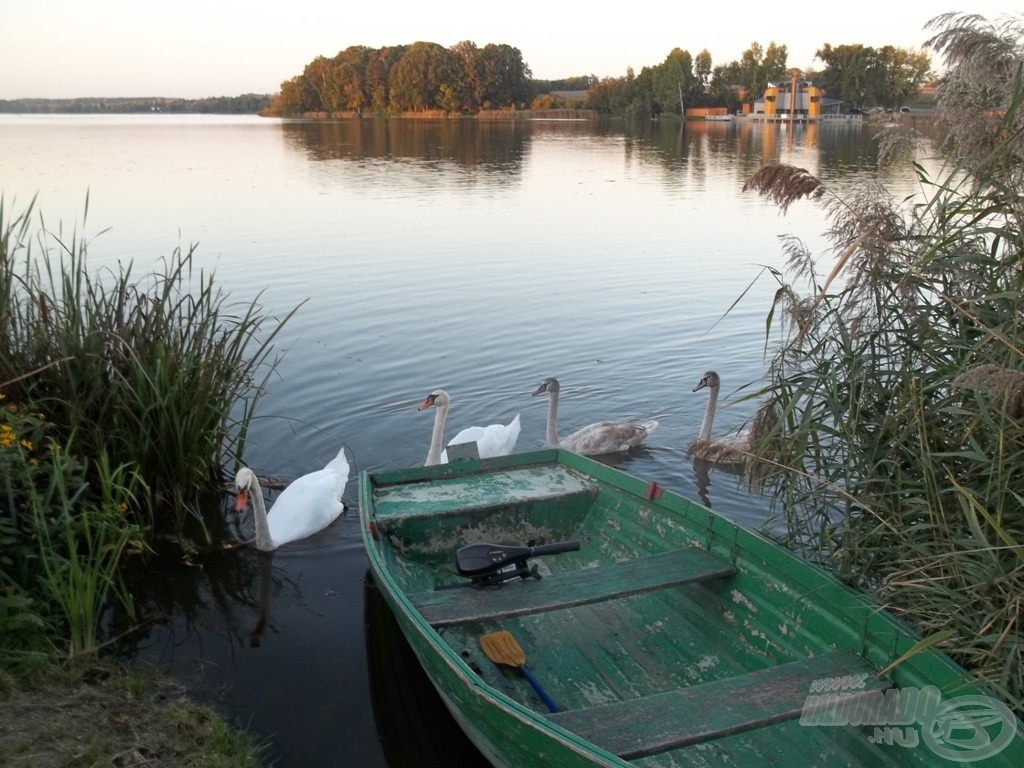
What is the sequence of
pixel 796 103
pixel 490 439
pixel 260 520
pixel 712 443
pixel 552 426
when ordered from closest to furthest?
pixel 260 520 → pixel 490 439 → pixel 712 443 → pixel 552 426 → pixel 796 103

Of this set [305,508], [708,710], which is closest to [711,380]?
[305,508]

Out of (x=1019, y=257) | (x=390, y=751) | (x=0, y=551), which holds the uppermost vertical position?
(x=1019, y=257)

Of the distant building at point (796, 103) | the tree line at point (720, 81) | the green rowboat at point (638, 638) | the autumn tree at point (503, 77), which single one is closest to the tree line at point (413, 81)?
the autumn tree at point (503, 77)

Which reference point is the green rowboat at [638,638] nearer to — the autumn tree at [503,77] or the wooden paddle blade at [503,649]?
the wooden paddle blade at [503,649]

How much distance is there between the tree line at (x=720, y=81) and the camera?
Answer: 9706 cm

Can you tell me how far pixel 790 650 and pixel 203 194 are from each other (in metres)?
24.8

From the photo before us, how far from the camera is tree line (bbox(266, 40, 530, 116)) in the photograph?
10894cm

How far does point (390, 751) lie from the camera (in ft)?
16.5

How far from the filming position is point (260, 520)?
706 cm

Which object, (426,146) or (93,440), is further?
(426,146)

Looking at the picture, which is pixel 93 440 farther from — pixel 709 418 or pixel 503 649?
pixel 709 418

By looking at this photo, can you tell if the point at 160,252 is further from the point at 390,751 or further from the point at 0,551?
the point at 390,751

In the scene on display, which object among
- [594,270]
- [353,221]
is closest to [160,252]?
[353,221]

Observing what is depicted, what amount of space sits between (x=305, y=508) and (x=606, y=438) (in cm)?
332
